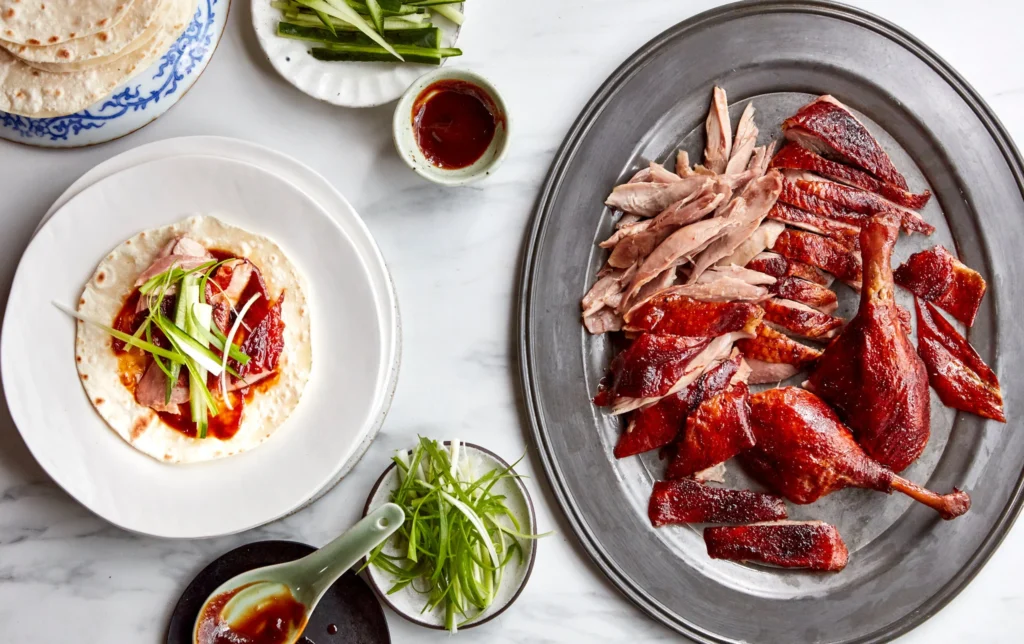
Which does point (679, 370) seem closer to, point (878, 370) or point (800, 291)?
point (800, 291)

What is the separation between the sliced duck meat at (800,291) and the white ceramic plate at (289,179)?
4.75ft

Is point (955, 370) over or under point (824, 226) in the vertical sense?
under

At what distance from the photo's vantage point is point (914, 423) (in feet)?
9.14

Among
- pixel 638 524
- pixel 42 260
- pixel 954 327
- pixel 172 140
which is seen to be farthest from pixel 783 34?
pixel 42 260

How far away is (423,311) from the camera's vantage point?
2953 mm

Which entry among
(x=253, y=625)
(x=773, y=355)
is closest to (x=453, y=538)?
(x=253, y=625)

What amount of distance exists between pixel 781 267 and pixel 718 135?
0.56 meters

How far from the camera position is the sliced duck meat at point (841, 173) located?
2.91 m

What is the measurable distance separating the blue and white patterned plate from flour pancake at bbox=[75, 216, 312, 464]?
481mm

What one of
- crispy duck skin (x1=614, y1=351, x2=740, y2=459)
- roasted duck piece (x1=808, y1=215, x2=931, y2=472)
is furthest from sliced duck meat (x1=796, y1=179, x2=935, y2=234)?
crispy duck skin (x1=614, y1=351, x2=740, y2=459)

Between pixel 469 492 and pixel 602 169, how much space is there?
1301 mm

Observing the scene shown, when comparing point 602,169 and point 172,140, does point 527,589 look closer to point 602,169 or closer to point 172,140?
point 602,169

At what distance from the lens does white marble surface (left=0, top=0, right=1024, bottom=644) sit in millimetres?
2855

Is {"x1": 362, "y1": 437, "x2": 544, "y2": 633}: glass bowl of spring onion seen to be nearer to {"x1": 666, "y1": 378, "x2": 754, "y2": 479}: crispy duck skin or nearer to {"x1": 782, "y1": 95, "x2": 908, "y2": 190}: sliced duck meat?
{"x1": 666, "y1": 378, "x2": 754, "y2": 479}: crispy duck skin
